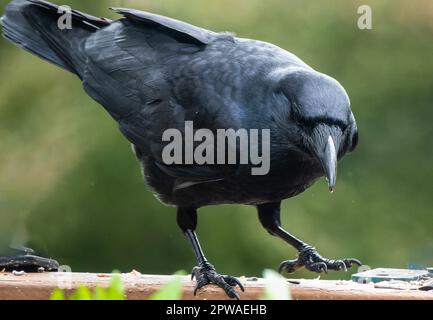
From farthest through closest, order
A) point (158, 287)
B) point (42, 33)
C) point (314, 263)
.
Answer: point (42, 33) < point (314, 263) < point (158, 287)

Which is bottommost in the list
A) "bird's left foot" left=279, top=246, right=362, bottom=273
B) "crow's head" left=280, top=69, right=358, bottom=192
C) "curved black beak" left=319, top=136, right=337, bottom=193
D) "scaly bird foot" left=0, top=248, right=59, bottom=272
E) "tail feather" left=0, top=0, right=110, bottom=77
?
"scaly bird foot" left=0, top=248, right=59, bottom=272

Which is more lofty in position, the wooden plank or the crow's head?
the crow's head

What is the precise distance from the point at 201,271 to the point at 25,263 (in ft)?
1.71

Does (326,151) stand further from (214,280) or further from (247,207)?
(247,207)

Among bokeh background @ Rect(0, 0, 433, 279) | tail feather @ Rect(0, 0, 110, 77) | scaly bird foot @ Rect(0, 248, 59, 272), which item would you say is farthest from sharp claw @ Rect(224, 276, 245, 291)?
bokeh background @ Rect(0, 0, 433, 279)

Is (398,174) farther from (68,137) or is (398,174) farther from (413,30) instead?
(68,137)

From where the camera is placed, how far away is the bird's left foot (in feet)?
9.79

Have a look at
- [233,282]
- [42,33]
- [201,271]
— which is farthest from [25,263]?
[42,33]

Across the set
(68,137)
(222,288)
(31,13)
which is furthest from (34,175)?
(222,288)

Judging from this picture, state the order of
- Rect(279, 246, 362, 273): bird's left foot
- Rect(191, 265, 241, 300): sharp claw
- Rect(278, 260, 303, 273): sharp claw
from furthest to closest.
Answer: Rect(278, 260, 303, 273): sharp claw
Rect(279, 246, 362, 273): bird's left foot
Rect(191, 265, 241, 300): sharp claw

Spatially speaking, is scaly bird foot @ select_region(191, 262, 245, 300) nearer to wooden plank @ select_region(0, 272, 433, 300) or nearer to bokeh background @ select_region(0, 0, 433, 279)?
wooden plank @ select_region(0, 272, 433, 300)

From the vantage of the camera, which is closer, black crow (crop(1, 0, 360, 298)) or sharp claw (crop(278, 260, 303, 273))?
black crow (crop(1, 0, 360, 298))

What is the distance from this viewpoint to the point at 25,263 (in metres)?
2.65

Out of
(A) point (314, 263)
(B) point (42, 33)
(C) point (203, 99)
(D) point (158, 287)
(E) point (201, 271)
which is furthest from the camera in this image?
(B) point (42, 33)
